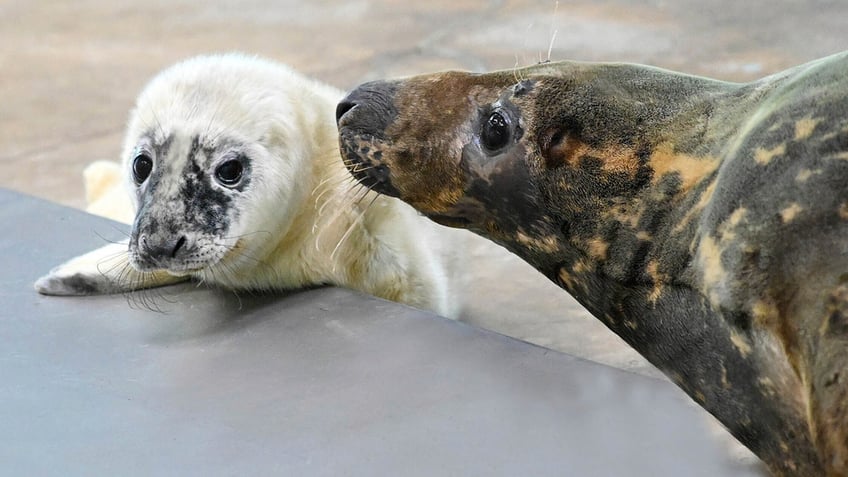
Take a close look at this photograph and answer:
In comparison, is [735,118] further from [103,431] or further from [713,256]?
[103,431]

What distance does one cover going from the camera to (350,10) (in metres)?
5.96

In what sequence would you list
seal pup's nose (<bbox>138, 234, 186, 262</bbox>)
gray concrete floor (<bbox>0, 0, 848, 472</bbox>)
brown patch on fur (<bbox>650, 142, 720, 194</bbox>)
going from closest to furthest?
brown patch on fur (<bbox>650, 142, 720, 194</bbox>), seal pup's nose (<bbox>138, 234, 186, 262</bbox>), gray concrete floor (<bbox>0, 0, 848, 472</bbox>)

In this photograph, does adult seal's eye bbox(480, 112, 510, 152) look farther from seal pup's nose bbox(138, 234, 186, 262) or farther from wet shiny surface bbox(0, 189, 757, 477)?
seal pup's nose bbox(138, 234, 186, 262)

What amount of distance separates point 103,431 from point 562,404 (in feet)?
2.54

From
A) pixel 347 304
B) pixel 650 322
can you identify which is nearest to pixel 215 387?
pixel 347 304

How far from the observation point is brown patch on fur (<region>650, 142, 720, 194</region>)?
1.71 m

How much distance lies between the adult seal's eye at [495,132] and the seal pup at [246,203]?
0.49 metres

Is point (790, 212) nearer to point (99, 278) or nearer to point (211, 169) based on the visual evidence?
point (211, 169)

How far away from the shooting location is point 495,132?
1998 mm

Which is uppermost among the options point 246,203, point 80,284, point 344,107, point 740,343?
point 344,107

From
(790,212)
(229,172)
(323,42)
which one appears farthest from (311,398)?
(323,42)

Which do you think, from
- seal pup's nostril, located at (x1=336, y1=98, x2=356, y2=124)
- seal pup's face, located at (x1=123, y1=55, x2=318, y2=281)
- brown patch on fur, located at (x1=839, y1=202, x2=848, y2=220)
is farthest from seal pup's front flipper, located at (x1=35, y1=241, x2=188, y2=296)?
brown patch on fur, located at (x1=839, y1=202, x2=848, y2=220)

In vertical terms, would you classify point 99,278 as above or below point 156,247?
below

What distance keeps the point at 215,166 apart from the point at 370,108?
0.43 metres
